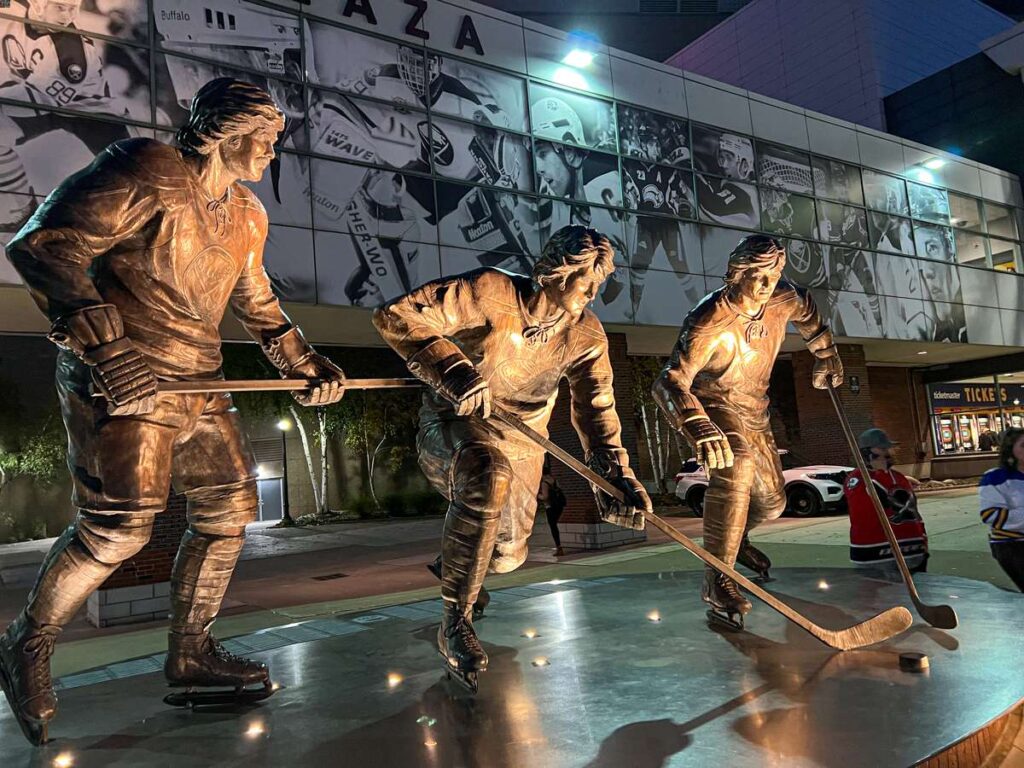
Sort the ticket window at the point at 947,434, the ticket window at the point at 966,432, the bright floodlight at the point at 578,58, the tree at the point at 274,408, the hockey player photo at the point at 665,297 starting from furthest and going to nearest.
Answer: the ticket window at the point at 966,432 → the ticket window at the point at 947,434 → the tree at the point at 274,408 → the bright floodlight at the point at 578,58 → the hockey player photo at the point at 665,297

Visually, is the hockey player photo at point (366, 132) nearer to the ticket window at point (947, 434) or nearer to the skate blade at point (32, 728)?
the skate blade at point (32, 728)

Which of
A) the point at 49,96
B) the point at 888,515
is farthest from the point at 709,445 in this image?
the point at 49,96

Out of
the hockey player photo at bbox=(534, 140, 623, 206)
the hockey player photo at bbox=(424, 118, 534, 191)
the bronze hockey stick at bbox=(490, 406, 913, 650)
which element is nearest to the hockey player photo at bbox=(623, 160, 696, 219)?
the hockey player photo at bbox=(534, 140, 623, 206)

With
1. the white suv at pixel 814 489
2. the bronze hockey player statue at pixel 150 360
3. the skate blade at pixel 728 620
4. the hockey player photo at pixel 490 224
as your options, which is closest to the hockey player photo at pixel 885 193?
the white suv at pixel 814 489

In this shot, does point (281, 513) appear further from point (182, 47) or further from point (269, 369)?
point (182, 47)

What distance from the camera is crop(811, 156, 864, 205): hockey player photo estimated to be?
17922 mm

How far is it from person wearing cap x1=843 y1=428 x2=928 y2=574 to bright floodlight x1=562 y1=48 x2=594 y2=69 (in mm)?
10516

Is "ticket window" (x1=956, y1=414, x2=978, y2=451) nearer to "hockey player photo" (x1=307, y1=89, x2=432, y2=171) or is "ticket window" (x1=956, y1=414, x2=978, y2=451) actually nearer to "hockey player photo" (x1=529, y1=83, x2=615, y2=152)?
"hockey player photo" (x1=529, y1=83, x2=615, y2=152)

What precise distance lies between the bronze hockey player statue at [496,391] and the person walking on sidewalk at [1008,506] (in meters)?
2.96

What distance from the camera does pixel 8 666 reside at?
2609 mm

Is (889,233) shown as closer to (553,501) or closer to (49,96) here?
(553,501)

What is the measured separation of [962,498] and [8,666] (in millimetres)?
17716

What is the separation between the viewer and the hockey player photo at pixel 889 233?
18.7 m

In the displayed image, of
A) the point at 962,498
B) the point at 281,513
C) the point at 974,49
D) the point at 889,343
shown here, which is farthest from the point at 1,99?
the point at 974,49
